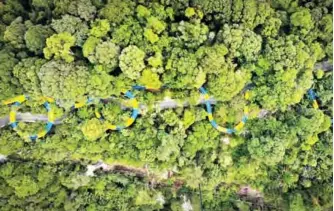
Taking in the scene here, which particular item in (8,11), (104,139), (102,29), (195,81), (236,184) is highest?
(8,11)

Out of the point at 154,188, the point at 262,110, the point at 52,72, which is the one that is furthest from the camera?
the point at 154,188

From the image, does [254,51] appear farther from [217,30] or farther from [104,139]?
[104,139]

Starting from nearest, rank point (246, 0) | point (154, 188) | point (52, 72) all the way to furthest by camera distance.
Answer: point (52, 72)
point (246, 0)
point (154, 188)

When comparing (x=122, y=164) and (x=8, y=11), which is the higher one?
(x=8, y=11)

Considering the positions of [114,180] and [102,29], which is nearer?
[102,29]

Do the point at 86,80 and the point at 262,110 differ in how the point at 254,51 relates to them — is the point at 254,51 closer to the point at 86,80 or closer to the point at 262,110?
the point at 262,110

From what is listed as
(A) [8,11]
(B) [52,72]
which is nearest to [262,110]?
(B) [52,72]
